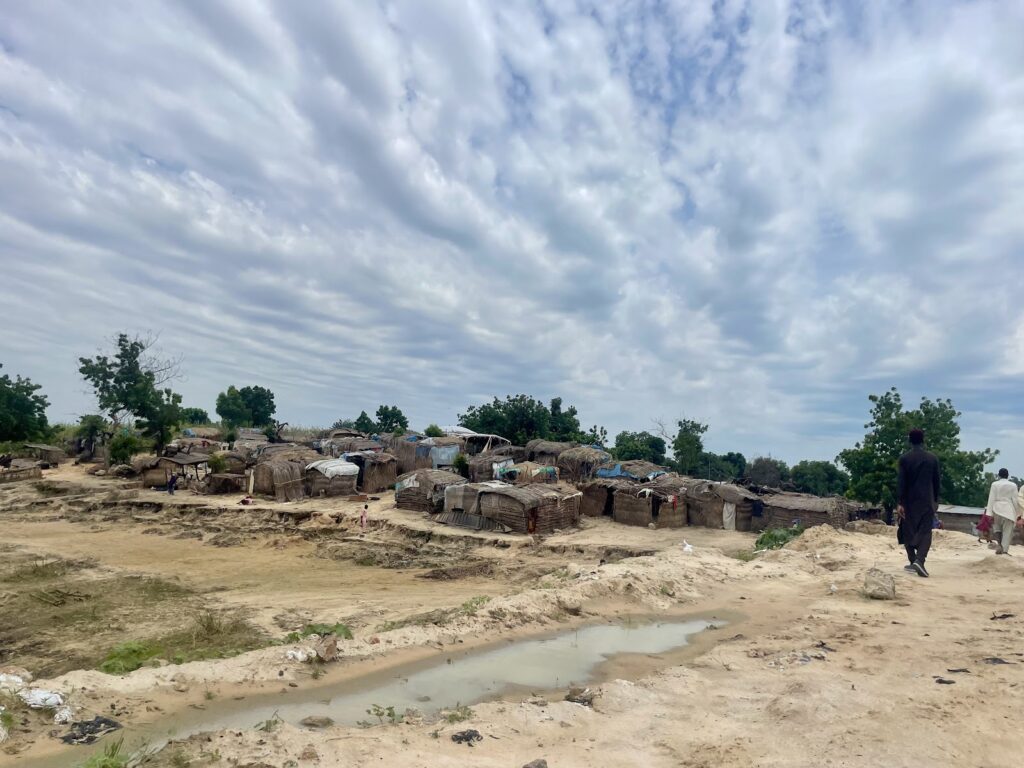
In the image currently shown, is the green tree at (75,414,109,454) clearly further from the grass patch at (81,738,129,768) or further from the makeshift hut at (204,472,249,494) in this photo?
the grass patch at (81,738,129,768)

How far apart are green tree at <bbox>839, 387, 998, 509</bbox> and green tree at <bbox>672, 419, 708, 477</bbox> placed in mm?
12509

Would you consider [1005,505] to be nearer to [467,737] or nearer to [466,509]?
[467,737]

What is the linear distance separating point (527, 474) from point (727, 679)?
2389 centimetres

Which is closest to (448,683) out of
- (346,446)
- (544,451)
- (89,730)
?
(89,730)

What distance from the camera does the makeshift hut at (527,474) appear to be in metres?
29.4

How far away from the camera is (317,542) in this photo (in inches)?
855

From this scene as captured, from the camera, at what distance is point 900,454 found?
81.6ft

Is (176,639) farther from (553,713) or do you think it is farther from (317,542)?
(317,542)

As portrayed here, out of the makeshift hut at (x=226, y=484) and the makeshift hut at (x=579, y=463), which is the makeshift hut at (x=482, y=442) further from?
the makeshift hut at (x=226, y=484)

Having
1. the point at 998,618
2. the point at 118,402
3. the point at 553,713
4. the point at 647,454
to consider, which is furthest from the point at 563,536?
the point at 118,402

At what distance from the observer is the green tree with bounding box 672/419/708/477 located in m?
38.5

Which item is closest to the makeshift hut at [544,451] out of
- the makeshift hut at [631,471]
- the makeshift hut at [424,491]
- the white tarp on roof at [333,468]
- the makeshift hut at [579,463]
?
the makeshift hut at [579,463]

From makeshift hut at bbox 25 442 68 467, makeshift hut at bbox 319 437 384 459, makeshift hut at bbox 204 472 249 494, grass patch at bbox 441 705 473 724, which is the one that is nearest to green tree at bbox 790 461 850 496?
makeshift hut at bbox 319 437 384 459

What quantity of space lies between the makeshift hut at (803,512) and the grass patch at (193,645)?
60.0ft
